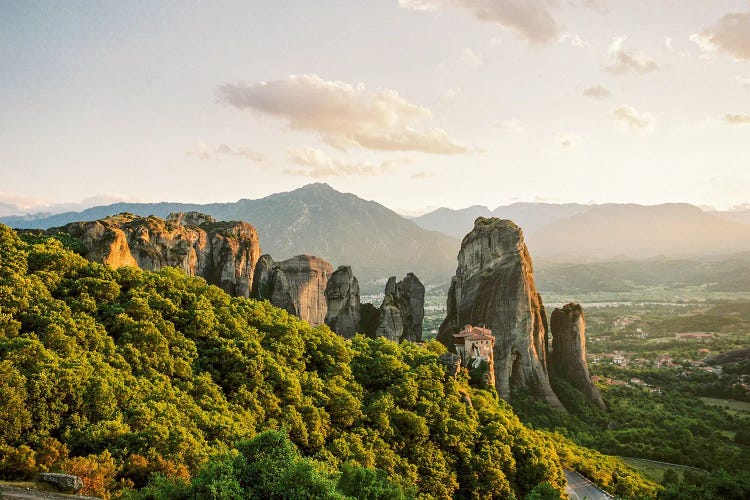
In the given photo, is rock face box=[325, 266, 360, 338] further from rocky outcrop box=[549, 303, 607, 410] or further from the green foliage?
rocky outcrop box=[549, 303, 607, 410]

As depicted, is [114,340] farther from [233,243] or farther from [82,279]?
[233,243]

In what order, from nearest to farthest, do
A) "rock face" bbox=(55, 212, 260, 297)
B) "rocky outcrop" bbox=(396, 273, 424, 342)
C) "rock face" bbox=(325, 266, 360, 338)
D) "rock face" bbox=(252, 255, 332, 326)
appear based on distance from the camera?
"rock face" bbox=(55, 212, 260, 297), "rock face" bbox=(252, 255, 332, 326), "rock face" bbox=(325, 266, 360, 338), "rocky outcrop" bbox=(396, 273, 424, 342)

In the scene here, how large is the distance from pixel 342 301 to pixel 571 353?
34125 millimetres

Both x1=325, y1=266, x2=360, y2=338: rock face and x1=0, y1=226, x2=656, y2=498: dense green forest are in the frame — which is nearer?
x1=0, y1=226, x2=656, y2=498: dense green forest

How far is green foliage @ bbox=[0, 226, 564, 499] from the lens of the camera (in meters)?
18.0

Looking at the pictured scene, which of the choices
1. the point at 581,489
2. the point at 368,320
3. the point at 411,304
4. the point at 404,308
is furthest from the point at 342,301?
the point at 581,489

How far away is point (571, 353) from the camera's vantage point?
70188mm

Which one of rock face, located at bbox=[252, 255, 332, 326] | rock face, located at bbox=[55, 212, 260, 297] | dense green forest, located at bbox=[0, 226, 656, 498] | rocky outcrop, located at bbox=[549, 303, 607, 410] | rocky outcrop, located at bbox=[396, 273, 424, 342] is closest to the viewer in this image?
dense green forest, located at bbox=[0, 226, 656, 498]

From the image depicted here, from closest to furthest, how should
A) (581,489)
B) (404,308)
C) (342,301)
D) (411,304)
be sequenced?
(581,489) → (342,301) → (404,308) → (411,304)

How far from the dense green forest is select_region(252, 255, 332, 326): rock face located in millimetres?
28115

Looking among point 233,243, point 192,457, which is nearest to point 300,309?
point 233,243

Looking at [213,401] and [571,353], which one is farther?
[571,353]

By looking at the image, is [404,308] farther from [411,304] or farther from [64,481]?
[64,481]

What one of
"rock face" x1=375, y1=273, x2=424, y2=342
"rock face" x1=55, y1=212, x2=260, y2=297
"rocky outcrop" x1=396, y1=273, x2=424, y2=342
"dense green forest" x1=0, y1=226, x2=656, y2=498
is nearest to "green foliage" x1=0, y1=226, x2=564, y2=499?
"dense green forest" x1=0, y1=226, x2=656, y2=498
